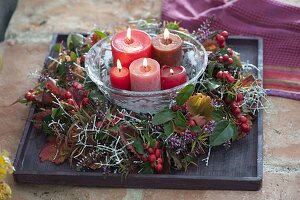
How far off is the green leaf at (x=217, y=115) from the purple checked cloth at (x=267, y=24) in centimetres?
20

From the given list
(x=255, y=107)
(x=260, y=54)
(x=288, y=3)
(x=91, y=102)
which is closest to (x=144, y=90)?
(x=91, y=102)

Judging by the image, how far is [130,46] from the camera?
1242 mm

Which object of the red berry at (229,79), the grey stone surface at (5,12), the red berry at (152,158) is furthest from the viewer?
the grey stone surface at (5,12)

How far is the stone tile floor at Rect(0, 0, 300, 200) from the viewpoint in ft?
3.78

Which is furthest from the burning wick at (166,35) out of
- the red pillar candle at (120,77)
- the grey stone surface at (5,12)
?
the grey stone surface at (5,12)

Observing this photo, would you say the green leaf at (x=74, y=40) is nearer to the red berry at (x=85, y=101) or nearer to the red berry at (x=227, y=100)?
the red berry at (x=85, y=101)

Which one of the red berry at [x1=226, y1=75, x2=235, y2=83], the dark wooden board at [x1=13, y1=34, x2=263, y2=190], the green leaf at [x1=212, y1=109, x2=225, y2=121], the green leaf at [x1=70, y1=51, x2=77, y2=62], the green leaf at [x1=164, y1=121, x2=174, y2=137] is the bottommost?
the dark wooden board at [x1=13, y1=34, x2=263, y2=190]

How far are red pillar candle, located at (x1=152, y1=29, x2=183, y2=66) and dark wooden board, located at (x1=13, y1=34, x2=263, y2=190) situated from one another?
0.63 ft

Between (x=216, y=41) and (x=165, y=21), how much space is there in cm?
21

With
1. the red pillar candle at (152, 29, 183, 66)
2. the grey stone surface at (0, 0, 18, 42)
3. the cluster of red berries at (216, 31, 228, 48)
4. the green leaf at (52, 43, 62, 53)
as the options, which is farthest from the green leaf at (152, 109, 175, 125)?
the grey stone surface at (0, 0, 18, 42)

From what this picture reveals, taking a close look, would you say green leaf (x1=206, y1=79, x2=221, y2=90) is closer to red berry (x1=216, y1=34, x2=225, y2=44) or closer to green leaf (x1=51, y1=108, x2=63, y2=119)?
red berry (x1=216, y1=34, x2=225, y2=44)

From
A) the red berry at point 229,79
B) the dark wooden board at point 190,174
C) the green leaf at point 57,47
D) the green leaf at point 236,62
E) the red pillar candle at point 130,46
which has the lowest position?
the dark wooden board at point 190,174

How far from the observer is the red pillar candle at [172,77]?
1.20m

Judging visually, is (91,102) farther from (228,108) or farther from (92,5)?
(92,5)
